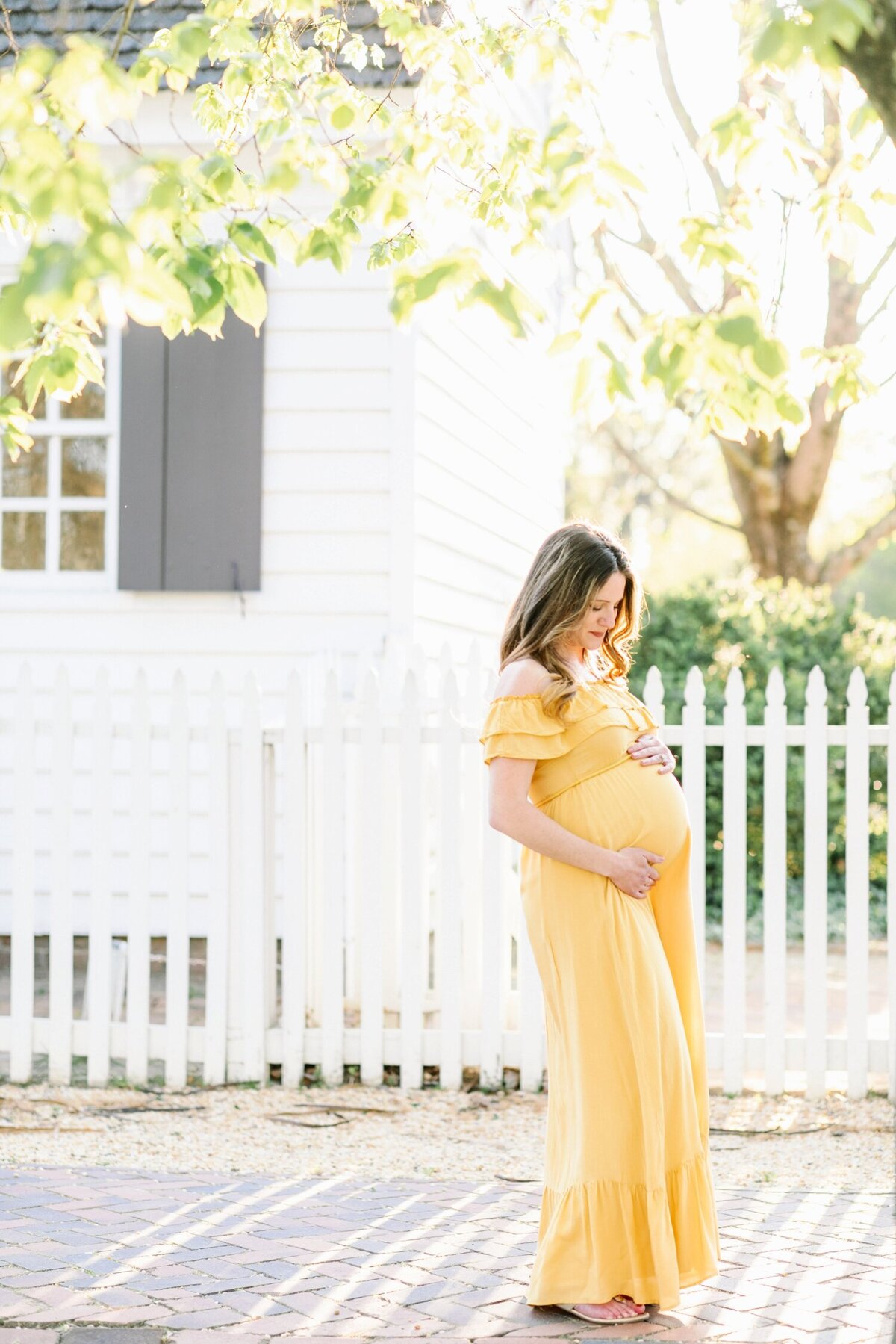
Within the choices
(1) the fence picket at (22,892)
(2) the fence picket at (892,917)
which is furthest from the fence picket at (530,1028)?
(1) the fence picket at (22,892)

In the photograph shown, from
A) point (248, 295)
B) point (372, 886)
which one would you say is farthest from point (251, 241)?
point (372, 886)

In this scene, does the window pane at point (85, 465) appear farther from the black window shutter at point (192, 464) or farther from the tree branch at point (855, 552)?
the tree branch at point (855, 552)

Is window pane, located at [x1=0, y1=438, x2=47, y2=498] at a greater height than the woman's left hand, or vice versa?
window pane, located at [x1=0, y1=438, x2=47, y2=498]

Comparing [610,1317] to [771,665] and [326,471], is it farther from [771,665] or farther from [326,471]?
[771,665]

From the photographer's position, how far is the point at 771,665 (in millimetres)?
12102

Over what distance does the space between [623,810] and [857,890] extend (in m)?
2.39

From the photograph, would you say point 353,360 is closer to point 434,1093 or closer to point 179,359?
point 179,359

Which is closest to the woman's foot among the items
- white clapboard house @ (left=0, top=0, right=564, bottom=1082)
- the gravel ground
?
the gravel ground

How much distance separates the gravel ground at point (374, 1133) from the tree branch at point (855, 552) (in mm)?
13113

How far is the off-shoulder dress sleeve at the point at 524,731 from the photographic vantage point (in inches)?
139

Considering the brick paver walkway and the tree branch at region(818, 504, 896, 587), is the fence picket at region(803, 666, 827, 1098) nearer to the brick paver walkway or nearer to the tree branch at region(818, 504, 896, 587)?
the brick paver walkway

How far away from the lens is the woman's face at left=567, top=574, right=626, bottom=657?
3.66m

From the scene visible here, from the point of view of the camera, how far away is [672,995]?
3584mm

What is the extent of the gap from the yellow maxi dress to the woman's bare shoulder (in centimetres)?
2
